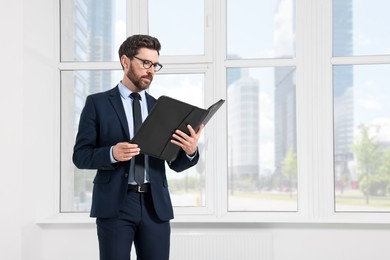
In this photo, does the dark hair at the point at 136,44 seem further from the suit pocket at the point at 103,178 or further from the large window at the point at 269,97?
the large window at the point at 269,97

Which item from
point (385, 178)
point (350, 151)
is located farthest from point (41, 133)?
point (385, 178)

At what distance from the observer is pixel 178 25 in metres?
4.12

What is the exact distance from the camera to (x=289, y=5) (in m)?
4.06

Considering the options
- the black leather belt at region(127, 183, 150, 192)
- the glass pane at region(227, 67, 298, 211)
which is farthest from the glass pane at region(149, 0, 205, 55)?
the black leather belt at region(127, 183, 150, 192)

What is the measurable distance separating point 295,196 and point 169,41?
150 cm

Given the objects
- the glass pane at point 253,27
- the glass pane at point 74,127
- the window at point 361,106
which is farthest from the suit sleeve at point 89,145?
the window at point 361,106

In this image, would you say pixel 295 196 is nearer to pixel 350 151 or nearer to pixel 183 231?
pixel 350 151

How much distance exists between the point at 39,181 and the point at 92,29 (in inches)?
48.7

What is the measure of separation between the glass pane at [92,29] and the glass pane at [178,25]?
262mm

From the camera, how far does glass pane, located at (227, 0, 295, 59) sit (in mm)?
4074

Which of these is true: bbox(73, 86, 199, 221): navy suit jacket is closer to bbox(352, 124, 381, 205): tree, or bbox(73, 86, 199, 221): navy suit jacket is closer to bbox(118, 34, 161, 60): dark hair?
bbox(118, 34, 161, 60): dark hair

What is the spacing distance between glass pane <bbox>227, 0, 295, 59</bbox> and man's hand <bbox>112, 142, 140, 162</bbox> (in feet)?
6.73

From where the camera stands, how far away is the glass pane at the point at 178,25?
4.10 m

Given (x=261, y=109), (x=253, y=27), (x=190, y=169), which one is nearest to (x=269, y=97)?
(x=261, y=109)
